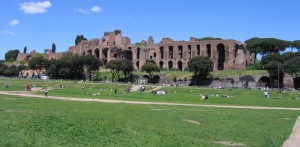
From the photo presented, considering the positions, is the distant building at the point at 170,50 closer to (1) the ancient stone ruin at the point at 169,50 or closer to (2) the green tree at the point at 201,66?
(1) the ancient stone ruin at the point at 169,50

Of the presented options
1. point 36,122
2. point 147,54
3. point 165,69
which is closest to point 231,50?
point 165,69

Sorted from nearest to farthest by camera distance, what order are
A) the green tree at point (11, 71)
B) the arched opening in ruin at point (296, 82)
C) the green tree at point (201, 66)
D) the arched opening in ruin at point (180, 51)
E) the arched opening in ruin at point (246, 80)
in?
the arched opening in ruin at point (296, 82), the arched opening in ruin at point (246, 80), the green tree at point (201, 66), the arched opening in ruin at point (180, 51), the green tree at point (11, 71)

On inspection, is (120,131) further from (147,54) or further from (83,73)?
(147,54)

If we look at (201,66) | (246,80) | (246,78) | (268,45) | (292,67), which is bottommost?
(246,80)

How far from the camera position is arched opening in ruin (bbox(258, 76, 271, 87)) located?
7272 cm

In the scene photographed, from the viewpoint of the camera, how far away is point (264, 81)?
7750 cm

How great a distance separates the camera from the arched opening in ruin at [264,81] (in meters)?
72.7

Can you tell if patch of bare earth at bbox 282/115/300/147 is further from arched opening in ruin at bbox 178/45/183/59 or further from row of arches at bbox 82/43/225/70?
arched opening in ruin at bbox 178/45/183/59

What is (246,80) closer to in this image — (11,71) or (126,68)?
(126,68)

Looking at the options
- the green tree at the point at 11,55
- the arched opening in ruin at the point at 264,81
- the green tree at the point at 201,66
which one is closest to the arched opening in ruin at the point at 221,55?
the green tree at the point at 201,66

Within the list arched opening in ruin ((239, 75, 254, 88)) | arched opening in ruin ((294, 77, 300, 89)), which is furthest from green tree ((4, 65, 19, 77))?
arched opening in ruin ((294, 77, 300, 89))

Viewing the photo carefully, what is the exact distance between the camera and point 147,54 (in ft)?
355

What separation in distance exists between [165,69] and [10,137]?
8846 centimetres

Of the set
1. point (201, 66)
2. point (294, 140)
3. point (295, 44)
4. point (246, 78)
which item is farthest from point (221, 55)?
point (294, 140)
